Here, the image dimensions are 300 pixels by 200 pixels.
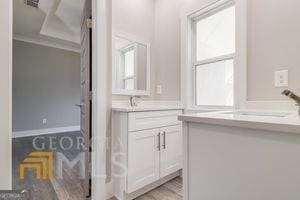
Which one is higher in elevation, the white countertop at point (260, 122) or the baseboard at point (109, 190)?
the white countertop at point (260, 122)

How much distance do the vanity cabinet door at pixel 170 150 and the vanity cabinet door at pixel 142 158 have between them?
3.2 inches

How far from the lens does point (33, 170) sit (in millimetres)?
2426

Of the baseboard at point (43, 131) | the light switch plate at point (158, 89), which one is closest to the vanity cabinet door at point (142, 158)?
the light switch plate at point (158, 89)

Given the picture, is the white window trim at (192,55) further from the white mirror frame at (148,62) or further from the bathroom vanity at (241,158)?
the bathroom vanity at (241,158)

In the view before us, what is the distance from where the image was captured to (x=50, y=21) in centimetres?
375

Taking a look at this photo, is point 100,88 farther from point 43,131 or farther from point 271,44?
point 43,131

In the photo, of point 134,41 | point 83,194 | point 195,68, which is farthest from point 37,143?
point 195,68

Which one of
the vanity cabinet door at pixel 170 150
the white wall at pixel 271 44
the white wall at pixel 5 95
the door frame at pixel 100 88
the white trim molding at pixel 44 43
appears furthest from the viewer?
the white trim molding at pixel 44 43

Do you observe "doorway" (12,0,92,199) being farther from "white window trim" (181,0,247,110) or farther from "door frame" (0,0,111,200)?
"white window trim" (181,0,247,110)

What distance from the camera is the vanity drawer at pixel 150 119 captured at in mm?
1717

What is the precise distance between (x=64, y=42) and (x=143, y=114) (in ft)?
14.4

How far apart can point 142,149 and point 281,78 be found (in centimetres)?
143

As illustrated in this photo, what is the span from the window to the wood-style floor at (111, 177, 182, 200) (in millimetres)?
1063

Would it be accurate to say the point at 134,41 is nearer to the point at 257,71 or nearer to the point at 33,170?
the point at 257,71
